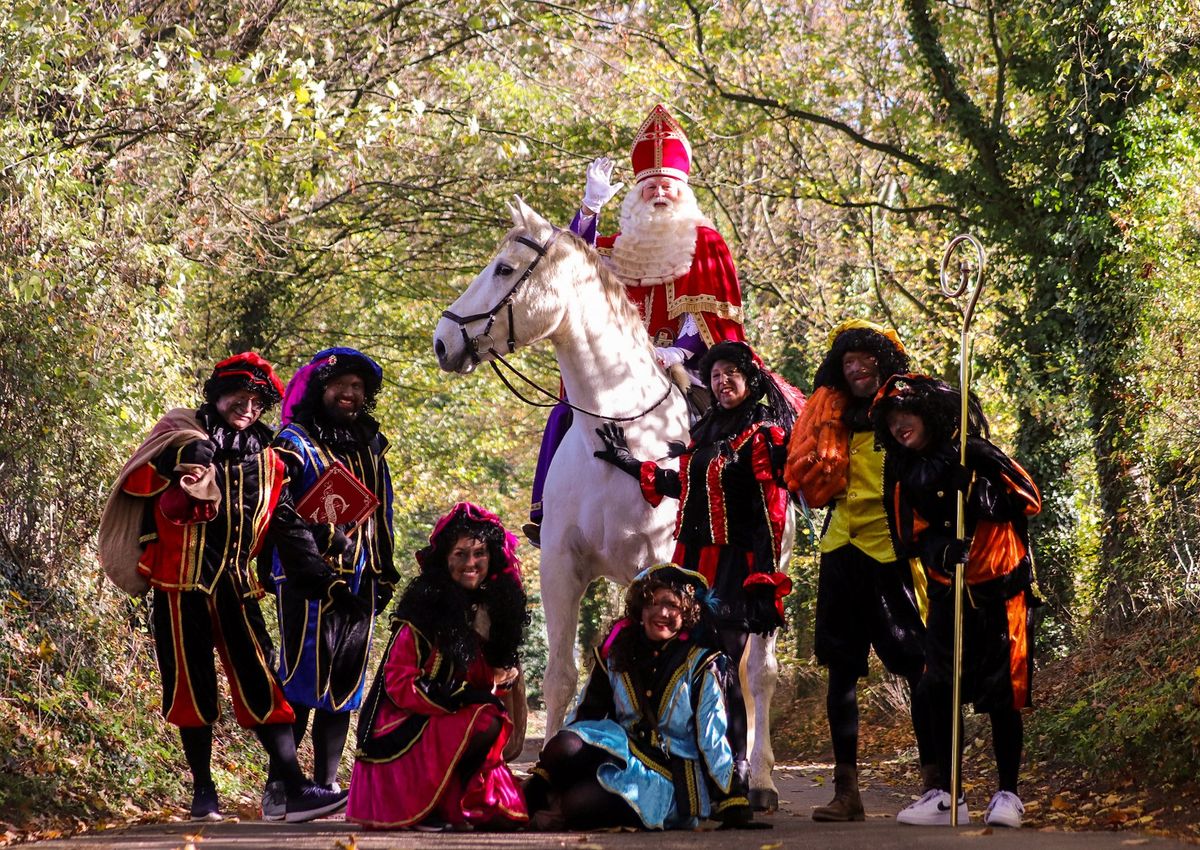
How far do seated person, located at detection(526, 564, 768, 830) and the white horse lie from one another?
0.89 m

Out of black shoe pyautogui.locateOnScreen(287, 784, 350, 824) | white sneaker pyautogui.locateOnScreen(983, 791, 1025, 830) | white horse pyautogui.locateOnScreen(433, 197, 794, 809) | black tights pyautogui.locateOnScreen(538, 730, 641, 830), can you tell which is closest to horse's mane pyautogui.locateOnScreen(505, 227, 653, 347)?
white horse pyautogui.locateOnScreen(433, 197, 794, 809)

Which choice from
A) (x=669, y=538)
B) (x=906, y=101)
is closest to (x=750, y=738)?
(x=669, y=538)

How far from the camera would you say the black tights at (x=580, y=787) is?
630 cm

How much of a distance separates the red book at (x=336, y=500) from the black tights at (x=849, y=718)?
2.45m

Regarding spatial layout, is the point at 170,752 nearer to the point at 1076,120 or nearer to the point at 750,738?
the point at 750,738

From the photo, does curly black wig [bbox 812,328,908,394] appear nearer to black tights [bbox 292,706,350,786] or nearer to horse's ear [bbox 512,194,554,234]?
horse's ear [bbox 512,194,554,234]

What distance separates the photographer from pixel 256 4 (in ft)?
44.5

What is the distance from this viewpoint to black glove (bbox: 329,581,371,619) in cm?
743

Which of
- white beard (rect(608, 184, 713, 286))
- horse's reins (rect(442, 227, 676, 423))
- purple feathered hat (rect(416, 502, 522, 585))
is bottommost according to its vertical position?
purple feathered hat (rect(416, 502, 522, 585))

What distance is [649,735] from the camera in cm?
652

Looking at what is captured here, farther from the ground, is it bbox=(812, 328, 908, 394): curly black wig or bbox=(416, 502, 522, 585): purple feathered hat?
bbox=(812, 328, 908, 394): curly black wig

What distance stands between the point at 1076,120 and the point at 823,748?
23.5 feet

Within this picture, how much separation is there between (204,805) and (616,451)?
266 centimetres

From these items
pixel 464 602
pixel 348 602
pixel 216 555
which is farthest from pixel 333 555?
pixel 464 602
